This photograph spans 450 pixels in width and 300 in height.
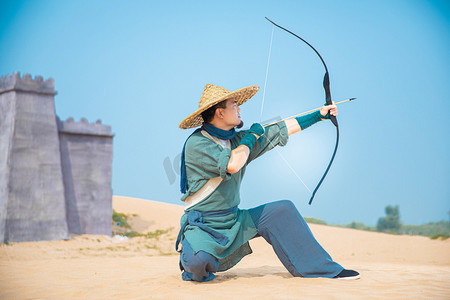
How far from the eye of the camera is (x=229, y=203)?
3.53 m

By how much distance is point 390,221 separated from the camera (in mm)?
20781

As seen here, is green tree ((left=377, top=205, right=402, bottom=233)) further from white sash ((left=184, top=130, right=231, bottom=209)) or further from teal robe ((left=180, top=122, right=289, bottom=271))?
white sash ((left=184, top=130, right=231, bottom=209))

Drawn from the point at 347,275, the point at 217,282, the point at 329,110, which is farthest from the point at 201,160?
the point at 347,275

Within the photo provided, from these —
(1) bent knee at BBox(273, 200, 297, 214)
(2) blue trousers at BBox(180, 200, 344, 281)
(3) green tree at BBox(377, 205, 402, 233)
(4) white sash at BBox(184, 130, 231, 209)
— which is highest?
(4) white sash at BBox(184, 130, 231, 209)

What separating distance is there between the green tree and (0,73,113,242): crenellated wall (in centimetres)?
1466

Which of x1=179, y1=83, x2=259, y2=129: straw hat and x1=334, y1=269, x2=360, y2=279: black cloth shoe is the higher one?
x1=179, y1=83, x2=259, y2=129: straw hat

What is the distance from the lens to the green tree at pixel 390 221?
2061 cm

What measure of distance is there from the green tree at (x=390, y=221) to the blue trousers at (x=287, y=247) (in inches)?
731

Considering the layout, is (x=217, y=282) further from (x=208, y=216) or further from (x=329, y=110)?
(x=329, y=110)

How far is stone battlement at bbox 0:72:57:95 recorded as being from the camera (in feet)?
30.6

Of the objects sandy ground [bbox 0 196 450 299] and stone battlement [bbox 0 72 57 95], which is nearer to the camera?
sandy ground [bbox 0 196 450 299]

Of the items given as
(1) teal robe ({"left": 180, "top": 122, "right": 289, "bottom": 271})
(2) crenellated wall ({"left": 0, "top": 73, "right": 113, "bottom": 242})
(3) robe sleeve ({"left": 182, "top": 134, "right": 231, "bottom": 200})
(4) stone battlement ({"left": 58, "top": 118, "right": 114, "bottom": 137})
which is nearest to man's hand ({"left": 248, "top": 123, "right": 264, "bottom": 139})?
(1) teal robe ({"left": 180, "top": 122, "right": 289, "bottom": 271})

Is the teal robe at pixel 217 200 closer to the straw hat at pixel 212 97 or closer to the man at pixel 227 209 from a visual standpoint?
the man at pixel 227 209

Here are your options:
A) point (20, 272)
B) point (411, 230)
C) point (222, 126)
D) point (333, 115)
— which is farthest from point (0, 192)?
point (411, 230)
